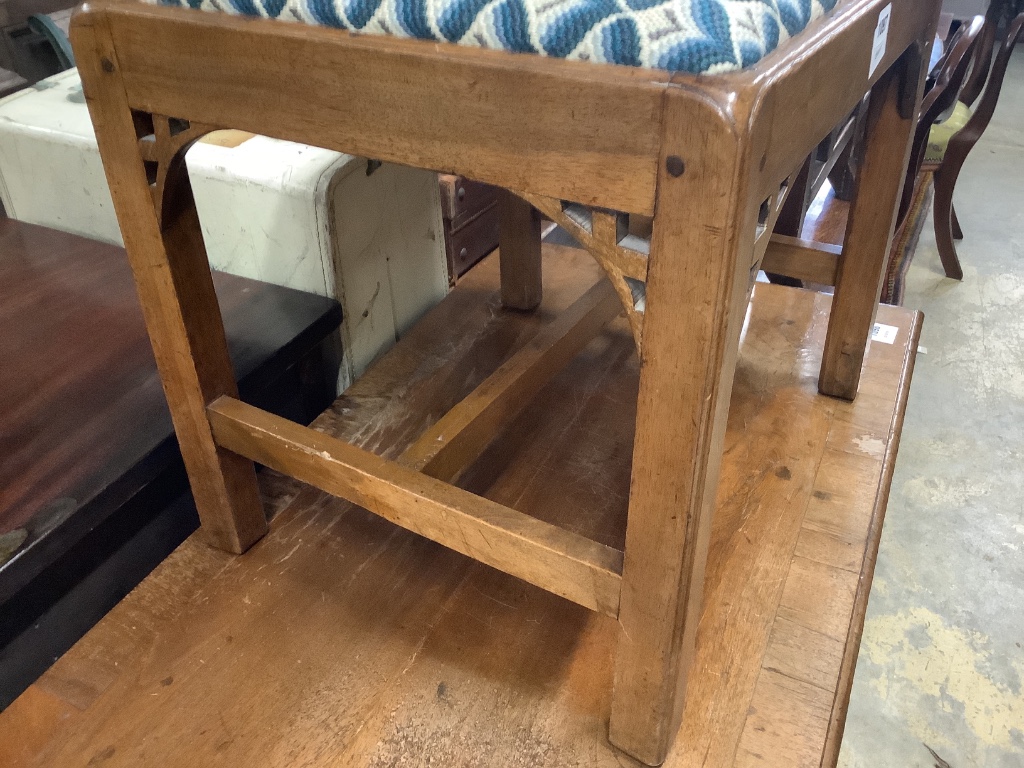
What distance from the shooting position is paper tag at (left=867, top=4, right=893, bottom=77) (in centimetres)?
63

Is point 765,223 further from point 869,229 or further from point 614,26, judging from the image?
point 869,229

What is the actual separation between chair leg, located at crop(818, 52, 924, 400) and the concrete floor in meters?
0.51

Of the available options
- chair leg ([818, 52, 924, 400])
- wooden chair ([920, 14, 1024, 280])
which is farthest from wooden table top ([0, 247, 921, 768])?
wooden chair ([920, 14, 1024, 280])

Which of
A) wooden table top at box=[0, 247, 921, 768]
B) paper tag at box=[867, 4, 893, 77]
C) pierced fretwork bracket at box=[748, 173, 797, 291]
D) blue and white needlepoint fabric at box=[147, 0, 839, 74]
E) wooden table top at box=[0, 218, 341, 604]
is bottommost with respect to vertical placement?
wooden table top at box=[0, 247, 921, 768]

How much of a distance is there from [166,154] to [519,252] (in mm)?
701

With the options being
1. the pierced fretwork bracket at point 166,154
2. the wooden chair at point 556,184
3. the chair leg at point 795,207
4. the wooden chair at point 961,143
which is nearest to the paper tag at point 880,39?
the wooden chair at point 556,184

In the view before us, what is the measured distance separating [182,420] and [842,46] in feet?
2.23

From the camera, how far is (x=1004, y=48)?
83.0 inches

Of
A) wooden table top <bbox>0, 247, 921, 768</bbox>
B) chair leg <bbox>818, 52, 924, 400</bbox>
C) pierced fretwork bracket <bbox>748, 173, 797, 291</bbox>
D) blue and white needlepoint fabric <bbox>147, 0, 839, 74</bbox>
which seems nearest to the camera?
blue and white needlepoint fabric <bbox>147, 0, 839, 74</bbox>

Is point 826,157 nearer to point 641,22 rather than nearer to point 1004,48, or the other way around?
point 1004,48

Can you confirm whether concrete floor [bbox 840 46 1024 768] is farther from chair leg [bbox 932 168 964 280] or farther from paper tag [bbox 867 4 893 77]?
paper tag [bbox 867 4 893 77]

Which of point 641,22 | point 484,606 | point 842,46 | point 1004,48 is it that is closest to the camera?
point 641,22

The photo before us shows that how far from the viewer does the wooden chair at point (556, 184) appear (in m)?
0.46

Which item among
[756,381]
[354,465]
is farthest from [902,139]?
[354,465]
